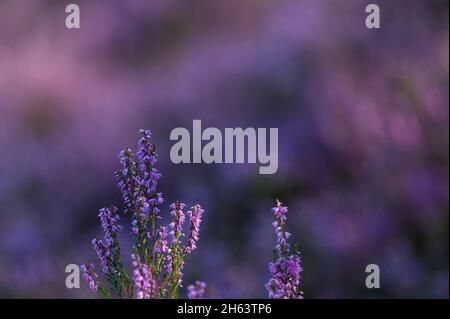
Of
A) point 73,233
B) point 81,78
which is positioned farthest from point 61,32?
point 73,233

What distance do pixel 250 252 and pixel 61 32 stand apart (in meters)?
4.79

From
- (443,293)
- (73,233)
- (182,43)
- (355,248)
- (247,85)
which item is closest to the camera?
(443,293)

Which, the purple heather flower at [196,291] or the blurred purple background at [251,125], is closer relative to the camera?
the purple heather flower at [196,291]

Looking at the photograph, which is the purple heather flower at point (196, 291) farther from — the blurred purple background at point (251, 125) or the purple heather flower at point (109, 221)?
the blurred purple background at point (251, 125)

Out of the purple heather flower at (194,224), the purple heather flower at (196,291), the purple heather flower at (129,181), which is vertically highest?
the purple heather flower at (129,181)

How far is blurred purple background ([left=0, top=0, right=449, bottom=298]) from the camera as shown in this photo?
552 centimetres

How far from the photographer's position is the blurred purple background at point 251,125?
217 inches

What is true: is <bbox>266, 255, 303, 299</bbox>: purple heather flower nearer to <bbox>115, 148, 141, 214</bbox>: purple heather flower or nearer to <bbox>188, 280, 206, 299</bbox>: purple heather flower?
<bbox>188, 280, 206, 299</bbox>: purple heather flower

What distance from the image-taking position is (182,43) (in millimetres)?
9117

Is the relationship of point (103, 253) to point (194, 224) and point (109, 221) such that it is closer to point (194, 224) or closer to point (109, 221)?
point (109, 221)

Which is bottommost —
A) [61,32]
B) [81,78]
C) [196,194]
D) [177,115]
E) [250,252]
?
[250,252]

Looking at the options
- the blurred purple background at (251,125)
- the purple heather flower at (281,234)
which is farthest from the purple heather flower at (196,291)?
the blurred purple background at (251,125)

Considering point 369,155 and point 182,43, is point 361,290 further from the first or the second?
point 182,43
